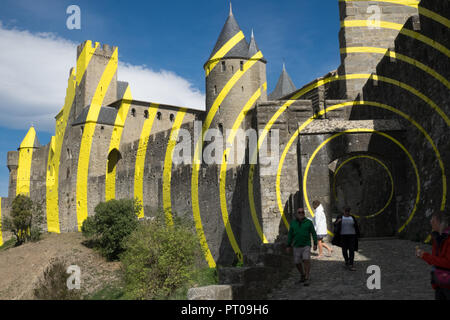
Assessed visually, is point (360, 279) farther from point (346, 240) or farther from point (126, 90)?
point (126, 90)

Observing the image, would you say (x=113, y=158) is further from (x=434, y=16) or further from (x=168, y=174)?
(x=434, y=16)

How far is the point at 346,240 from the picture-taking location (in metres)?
6.27

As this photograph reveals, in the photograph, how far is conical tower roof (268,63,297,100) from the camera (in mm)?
33219

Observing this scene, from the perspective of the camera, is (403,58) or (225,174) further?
(225,174)

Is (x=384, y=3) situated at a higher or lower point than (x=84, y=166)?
higher

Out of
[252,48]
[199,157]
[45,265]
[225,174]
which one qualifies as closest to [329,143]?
[225,174]

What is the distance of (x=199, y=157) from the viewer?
24156mm

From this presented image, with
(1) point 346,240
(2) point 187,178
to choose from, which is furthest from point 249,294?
(2) point 187,178

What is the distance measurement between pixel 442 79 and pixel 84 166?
27.5 meters

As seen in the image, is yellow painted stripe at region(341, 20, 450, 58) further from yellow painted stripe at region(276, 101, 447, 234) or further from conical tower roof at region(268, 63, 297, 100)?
conical tower roof at region(268, 63, 297, 100)

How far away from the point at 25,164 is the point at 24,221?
1688cm

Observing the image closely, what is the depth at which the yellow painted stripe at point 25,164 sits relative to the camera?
46006 millimetres

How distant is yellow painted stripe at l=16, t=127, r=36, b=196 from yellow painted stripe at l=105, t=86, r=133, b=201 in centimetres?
1836

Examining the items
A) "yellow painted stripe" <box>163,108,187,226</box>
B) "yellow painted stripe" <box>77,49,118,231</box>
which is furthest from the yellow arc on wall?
"yellow painted stripe" <box>163,108,187,226</box>
